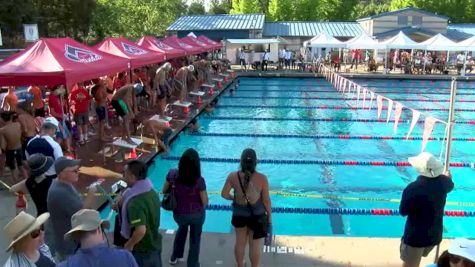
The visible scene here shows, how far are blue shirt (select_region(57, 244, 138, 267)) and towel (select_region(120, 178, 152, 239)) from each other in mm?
942

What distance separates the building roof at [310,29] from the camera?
3331 cm

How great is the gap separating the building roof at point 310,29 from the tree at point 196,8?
122 feet

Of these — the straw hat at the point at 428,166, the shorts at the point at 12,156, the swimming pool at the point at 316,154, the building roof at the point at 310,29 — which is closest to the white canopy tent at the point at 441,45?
the swimming pool at the point at 316,154

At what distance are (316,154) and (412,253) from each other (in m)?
6.69

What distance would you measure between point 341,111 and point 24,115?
11.0m

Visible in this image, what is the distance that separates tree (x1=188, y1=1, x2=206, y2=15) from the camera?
70.1 metres

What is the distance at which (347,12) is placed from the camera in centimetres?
5134

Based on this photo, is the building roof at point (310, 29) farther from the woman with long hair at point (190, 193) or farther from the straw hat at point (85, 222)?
the straw hat at point (85, 222)

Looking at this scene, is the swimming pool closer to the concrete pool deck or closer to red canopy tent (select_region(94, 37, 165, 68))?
the concrete pool deck

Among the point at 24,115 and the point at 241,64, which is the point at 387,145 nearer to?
the point at 24,115

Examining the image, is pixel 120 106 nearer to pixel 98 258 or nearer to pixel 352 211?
pixel 352 211

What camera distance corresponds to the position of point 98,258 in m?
2.33

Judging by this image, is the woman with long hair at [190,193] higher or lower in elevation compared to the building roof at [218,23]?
lower

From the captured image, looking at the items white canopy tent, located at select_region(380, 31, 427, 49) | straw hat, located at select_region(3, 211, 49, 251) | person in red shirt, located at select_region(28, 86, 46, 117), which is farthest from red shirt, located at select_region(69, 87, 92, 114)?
white canopy tent, located at select_region(380, 31, 427, 49)
